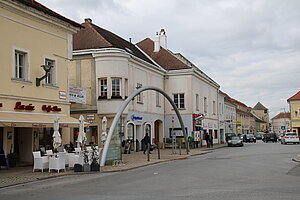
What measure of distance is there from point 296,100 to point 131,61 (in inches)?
1928

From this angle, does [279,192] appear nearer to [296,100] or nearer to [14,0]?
[14,0]

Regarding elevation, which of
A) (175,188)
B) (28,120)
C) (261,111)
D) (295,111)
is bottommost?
(175,188)

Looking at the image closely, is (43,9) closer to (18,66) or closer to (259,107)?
(18,66)

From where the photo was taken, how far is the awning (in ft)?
54.8

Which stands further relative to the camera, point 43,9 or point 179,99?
point 179,99

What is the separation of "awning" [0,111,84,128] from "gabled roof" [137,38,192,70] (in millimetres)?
22878

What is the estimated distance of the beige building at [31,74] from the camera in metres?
18.2

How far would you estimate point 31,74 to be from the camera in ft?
65.1

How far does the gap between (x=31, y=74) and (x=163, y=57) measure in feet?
84.7

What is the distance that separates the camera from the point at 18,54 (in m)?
19.4

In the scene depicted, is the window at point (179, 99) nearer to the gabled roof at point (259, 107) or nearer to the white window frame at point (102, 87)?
the white window frame at point (102, 87)

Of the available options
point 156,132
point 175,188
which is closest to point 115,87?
point 156,132

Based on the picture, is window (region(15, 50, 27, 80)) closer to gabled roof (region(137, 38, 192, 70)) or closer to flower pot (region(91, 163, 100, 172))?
flower pot (region(91, 163, 100, 172))

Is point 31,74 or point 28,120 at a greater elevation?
point 31,74
